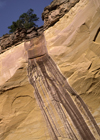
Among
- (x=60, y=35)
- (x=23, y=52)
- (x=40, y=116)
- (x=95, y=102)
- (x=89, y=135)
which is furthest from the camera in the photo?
(x=23, y=52)

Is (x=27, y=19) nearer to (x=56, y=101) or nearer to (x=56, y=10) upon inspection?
(x=56, y=10)

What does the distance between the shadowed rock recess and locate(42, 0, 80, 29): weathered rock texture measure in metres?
0.22

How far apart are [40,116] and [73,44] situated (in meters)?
3.04

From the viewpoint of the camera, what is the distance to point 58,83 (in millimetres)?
4980

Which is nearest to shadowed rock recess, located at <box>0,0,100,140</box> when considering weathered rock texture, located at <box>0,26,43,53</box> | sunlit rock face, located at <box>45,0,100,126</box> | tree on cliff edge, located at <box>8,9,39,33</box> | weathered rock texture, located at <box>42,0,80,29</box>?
sunlit rock face, located at <box>45,0,100,126</box>

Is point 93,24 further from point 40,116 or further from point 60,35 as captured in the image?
point 40,116

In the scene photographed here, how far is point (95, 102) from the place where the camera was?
4656mm

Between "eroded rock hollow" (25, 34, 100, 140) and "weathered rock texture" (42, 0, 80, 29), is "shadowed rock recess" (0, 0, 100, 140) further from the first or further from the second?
"weathered rock texture" (42, 0, 80, 29)

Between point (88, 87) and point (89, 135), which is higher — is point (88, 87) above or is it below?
above

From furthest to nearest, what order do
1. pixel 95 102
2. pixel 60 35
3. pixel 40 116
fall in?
1. pixel 60 35
2. pixel 40 116
3. pixel 95 102

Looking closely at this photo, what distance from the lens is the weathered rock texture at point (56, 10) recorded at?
239 inches

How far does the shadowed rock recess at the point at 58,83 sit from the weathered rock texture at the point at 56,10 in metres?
0.22

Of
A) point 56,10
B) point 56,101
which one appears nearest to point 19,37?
point 56,10

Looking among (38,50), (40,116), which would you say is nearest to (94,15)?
(38,50)
